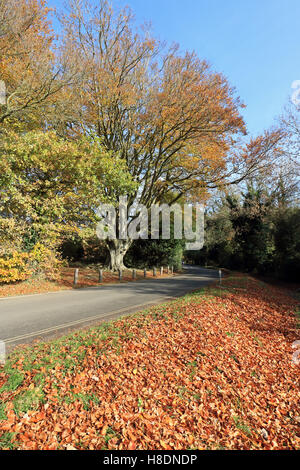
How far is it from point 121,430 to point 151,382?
97 cm

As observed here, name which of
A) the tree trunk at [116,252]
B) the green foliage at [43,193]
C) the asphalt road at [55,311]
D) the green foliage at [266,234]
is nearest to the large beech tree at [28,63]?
the green foliage at [43,193]

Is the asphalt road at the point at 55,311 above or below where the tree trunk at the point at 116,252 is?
below

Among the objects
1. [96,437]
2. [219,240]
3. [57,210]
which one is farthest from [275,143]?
[219,240]

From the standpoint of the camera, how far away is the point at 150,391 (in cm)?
360

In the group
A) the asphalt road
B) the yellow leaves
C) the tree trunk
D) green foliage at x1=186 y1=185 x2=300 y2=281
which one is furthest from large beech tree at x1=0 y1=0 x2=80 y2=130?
green foliage at x1=186 y1=185 x2=300 y2=281

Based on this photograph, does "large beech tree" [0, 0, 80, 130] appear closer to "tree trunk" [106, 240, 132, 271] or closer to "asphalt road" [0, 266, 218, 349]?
"asphalt road" [0, 266, 218, 349]

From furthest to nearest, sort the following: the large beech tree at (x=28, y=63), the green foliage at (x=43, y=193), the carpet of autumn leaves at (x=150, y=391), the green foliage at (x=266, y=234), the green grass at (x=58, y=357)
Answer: the green foliage at (x=266, y=234) < the green foliage at (x=43, y=193) < the large beech tree at (x=28, y=63) < the green grass at (x=58, y=357) < the carpet of autumn leaves at (x=150, y=391)

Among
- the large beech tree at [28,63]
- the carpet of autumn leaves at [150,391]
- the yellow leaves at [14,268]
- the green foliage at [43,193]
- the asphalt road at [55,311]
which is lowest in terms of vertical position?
the carpet of autumn leaves at [150,391]

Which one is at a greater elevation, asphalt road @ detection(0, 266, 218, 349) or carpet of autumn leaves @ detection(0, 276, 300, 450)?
asphalt road @ detection(0, 266, 218, 349)

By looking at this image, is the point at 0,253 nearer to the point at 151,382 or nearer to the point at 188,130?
the point at 151,382

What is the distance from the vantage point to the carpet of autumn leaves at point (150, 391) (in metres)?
2.83

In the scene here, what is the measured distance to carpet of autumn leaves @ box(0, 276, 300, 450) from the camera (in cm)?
283

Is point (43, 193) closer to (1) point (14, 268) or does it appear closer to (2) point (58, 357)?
(1) point (14, 268)

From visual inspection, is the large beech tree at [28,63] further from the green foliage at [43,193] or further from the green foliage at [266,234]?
the green foliage at [266,234]
